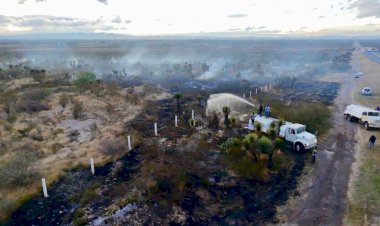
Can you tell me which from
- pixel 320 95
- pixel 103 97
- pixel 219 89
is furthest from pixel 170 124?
pixel 320 95

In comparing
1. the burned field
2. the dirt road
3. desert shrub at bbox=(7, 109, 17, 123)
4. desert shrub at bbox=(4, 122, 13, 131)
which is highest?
desert shrub at bbox=(7, 109, 17, 123)

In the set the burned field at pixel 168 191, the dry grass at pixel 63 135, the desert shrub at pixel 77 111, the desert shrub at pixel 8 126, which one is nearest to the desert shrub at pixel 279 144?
the burned field at pixel 168 191

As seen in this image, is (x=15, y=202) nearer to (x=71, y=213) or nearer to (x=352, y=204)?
(x=71, y=213)

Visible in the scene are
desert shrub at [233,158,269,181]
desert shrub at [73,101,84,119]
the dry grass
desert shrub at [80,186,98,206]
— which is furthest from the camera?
desert shrub at [73,101,84,119]

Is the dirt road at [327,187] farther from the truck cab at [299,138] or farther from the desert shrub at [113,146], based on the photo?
the desert shrub at [113,146]

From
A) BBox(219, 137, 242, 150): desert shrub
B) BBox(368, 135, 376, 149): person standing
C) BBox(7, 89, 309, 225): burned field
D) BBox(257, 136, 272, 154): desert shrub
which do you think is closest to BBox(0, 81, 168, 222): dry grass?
BBox(7, 89, 309, 225): burned field

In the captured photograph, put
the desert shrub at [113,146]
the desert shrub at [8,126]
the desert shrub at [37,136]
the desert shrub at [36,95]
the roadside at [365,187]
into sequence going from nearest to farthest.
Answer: the roadside at [365,187] < the desert shrub at [113,146] < the desert shrub at [37,136] < the desert shrub at [8,126] < the desert shrub at [36,95]

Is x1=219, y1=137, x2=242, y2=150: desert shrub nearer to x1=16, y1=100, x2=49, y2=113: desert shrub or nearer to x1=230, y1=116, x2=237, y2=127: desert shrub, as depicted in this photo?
x1=230, y1=116, x2=237, y2=127: desert shrub
